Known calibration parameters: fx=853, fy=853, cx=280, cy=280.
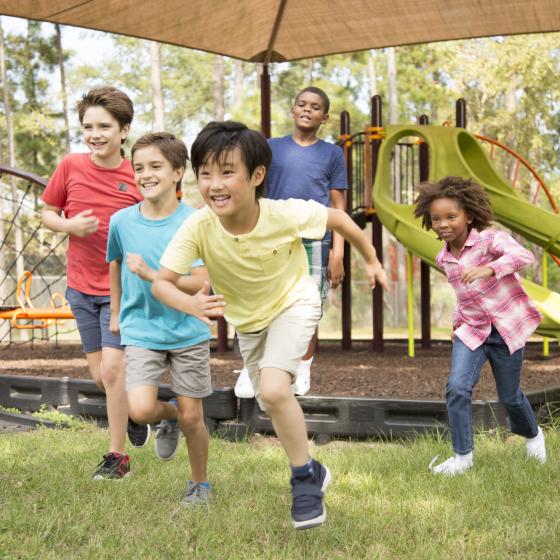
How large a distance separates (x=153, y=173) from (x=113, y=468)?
1.35 metres

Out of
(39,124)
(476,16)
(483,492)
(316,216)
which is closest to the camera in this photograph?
A: (316,216)

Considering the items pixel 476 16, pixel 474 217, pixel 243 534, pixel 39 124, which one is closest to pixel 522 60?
pixel 39 124

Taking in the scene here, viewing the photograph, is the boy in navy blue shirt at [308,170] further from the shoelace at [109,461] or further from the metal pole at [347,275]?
Result: the metal pole at [347,275]

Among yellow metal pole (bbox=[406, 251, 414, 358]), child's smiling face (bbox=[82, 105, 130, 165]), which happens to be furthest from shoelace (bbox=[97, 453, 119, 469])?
yellow metal pole (bbox=[406, 251, 414, 358])

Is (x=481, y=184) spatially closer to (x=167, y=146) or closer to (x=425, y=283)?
(x=425, y=283)

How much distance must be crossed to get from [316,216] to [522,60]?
71.0 ft

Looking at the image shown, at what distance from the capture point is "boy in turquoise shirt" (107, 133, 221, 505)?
3.60m

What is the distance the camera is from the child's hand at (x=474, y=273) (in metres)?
3.79

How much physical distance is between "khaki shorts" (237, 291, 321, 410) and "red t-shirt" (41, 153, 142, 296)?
1.17 metres

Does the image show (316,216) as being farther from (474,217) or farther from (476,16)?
(476,16)

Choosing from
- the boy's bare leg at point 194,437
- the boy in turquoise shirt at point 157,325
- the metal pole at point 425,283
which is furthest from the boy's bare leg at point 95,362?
the metal pole at point 425,283

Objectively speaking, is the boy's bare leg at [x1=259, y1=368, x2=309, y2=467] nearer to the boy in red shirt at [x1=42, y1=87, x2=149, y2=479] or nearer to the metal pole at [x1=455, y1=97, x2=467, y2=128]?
the boy in red shirt at [x1=42, y1=87, x2=149, y2=479]

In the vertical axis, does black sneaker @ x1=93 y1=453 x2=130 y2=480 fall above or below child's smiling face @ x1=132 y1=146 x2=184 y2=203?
below

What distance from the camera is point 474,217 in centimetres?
411
